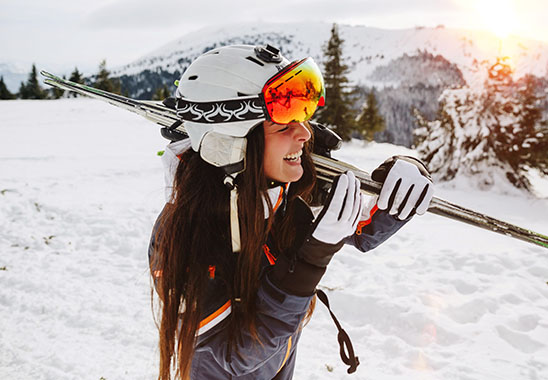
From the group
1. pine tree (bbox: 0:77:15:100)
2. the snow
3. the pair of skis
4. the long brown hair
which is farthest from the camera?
pine tree (bbox: 0:77:15:100)

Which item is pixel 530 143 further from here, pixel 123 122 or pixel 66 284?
pixel 123 122

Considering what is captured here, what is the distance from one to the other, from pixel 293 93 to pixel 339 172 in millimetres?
537

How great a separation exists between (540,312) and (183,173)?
4.55 meters

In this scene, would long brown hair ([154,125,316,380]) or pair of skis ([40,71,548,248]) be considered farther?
pair of skis ([40,71,548,248])

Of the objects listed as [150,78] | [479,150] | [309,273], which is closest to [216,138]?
[309,273]

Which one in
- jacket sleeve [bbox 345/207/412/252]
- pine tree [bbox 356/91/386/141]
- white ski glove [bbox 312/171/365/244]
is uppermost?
white ski glove [bbox 312/171/365/244]

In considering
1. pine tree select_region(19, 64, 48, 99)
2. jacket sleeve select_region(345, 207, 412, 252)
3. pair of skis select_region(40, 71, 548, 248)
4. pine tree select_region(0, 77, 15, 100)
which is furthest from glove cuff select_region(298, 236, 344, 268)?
pine tree select_region(0, 77, 15, 100)

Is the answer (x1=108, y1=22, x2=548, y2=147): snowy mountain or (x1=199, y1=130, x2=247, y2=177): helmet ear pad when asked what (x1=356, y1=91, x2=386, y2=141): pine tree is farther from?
(x1=199, y1=130, x2=247, y2=177): helmet ear pad

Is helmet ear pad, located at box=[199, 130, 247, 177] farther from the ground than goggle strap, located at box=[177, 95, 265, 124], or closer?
closer

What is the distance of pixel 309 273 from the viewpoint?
5.16ft

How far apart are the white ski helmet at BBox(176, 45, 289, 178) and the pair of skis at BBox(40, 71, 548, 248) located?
349 mm

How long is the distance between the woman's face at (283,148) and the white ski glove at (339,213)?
294 millimetres

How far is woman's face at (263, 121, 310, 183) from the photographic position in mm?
1865

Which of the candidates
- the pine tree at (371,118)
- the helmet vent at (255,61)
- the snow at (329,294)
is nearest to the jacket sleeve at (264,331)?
the helmet vent at (255,61)
